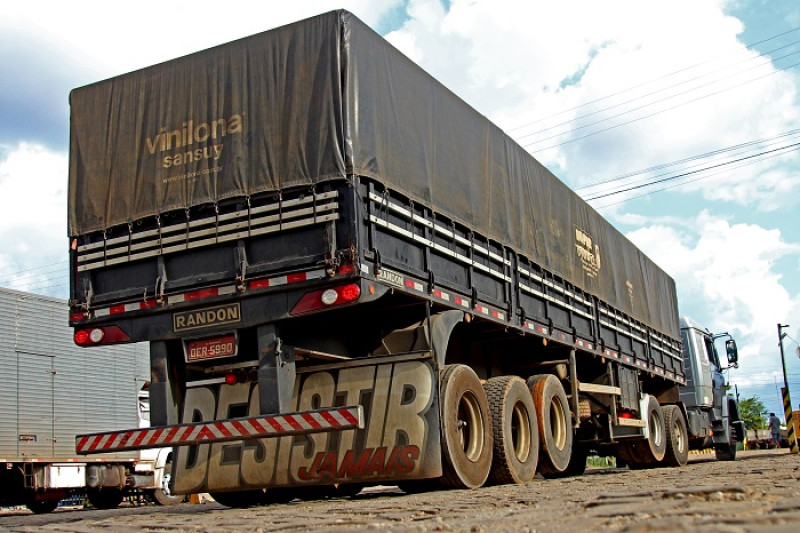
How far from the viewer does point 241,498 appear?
31.3 feet

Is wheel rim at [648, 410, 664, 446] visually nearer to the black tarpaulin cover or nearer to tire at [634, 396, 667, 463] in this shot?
tire at [634, 396, 667, 463]

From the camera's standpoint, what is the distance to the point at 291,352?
7.67m

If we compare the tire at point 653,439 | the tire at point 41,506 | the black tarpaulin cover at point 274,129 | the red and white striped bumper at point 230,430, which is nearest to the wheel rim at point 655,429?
the tire at point 653,439

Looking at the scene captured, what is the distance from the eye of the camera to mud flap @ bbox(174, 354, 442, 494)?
777 centimetres

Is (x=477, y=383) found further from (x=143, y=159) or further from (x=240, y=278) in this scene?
(x=143, y=159)

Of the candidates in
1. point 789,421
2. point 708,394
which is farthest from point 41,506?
point 789,421

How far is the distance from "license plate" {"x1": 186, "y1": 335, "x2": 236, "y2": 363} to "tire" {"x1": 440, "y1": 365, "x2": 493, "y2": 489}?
1.85 metres

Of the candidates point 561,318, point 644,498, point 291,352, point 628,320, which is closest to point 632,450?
point 628,320

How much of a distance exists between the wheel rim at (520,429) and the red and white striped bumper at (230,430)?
124 inches

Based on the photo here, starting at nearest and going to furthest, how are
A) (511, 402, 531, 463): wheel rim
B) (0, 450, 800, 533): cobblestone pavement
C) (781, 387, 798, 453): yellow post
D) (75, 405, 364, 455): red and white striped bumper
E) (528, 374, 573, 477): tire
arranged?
1. (0, 450, 800, 533): cobblestone pavement
2. (75, 405, 364, 455): red and white striped bumper
3. (511, 402, 531, 463): wheel rim
4. (528, 374, 573, 477): tire
5. (781, 387, 798, 453): yellow post

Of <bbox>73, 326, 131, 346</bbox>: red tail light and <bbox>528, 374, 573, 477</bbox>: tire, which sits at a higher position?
<bbox>73, 326, 131, 346</bbox>: red tail light

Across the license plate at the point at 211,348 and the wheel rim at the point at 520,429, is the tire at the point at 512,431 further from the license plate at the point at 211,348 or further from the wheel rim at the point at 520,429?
the license plate at the point at 211,348

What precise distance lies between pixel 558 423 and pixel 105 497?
34.5 ft

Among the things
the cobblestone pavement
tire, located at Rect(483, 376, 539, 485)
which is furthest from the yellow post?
the cobblestone pavement
